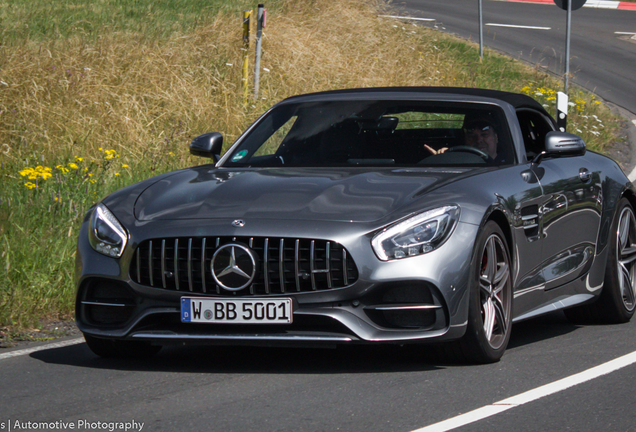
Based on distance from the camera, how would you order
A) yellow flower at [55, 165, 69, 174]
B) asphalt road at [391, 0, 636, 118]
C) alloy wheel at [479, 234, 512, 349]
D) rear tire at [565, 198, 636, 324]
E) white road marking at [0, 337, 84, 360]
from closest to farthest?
1. alloy wheel at [479, 234, 512, 349]
2. white road marking at [0, 337, 84, 360]
3. rear tire at [565, 198, 636, 324]
4. yellow flower at [55, 165, 69, 174]
5. asphalt road at [391, 0, 636, 118]

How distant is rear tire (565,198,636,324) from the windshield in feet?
4.06

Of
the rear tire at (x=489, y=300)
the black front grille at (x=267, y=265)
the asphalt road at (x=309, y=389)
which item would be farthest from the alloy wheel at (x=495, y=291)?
the black front grille at (x=267, y=265)

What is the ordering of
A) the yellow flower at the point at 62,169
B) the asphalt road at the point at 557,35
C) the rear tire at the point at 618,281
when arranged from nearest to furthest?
the rear tire at the point at 618,281 < the yellow flower at the point at 62,169 < the asphalt road at the point at 557,35

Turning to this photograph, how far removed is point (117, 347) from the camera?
5730 millimetres

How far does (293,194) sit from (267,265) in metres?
0.54

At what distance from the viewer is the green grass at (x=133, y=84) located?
27.3ft

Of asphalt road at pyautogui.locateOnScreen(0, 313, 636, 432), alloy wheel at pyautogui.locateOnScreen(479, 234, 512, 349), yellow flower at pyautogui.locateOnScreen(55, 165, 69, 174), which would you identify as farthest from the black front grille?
yellow flower at pyautogui.locateOnScreen(55, 165, 69, 174)

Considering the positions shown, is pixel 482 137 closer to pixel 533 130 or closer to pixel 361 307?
pixel 533 130


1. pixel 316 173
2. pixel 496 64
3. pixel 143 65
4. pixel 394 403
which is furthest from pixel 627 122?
pixel 394 403

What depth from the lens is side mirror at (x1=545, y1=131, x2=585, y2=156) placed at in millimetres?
6402

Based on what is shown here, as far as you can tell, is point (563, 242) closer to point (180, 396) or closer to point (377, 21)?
point (180, 396)

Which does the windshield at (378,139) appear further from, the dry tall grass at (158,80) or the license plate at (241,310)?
the dry tall grass at (158,80)

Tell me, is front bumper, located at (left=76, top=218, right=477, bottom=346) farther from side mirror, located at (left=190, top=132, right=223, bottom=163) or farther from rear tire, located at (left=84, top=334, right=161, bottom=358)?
side mirror, located at (left=190, top=132, right=223, bottom=163)

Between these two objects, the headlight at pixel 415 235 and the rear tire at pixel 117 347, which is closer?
the headlight at pixel 415 235
